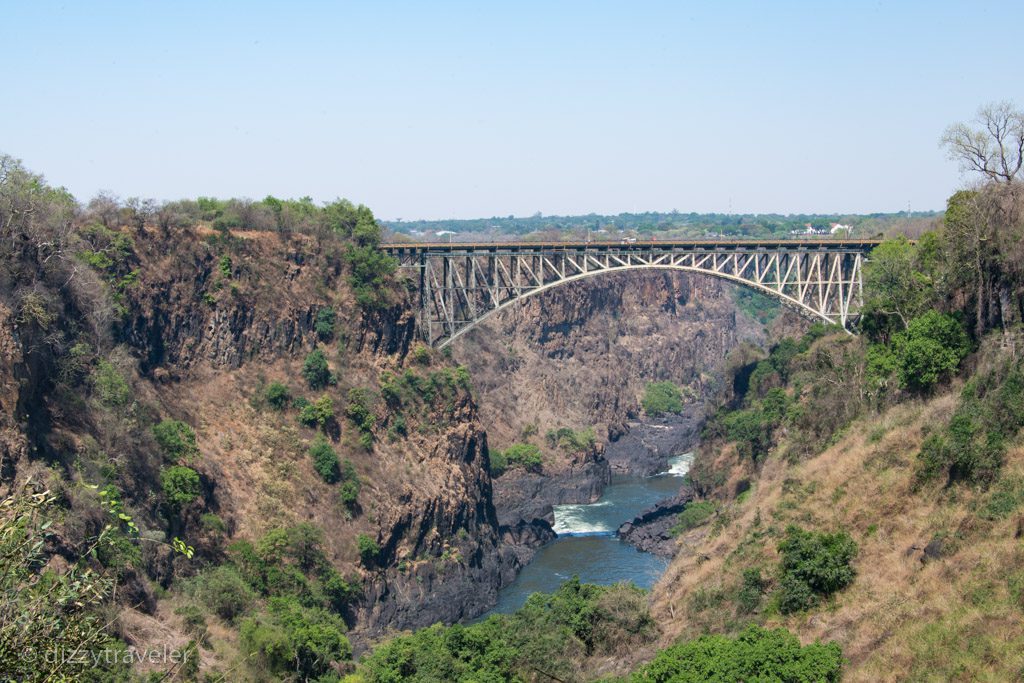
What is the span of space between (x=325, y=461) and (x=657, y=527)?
20.4 metres

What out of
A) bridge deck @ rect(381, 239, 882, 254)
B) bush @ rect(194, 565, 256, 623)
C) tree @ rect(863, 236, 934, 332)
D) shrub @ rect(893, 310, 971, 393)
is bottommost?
bush @ rect(194, 565, 256, 623)

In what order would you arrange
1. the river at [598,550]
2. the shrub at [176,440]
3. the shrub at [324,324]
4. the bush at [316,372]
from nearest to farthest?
1. the shrub at [176,440]
2. the bush at [316,372]
3. the river at [598,550]
4. the shrub at [324,324]

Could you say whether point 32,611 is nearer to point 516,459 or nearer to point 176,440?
point 176,440

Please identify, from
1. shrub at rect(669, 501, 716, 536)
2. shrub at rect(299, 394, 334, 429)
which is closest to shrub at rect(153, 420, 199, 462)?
shrub at rect(299, 394, 334, 429)

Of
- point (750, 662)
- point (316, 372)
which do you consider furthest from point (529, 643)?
point (316, 372)

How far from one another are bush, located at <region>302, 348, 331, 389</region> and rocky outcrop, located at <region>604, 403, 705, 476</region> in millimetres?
29779

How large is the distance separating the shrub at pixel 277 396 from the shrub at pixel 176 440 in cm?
574

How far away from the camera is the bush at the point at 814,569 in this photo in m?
28.0

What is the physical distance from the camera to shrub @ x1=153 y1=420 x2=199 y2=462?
44938 millimetres

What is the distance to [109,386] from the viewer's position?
1665 inches

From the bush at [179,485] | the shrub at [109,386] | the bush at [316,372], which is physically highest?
the shrub at [109,386]

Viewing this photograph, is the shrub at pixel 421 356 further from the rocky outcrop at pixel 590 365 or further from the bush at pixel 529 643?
the bush at pixel 529 643

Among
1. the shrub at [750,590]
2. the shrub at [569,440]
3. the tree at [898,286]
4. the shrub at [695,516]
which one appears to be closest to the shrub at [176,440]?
the shrub at [695,516]

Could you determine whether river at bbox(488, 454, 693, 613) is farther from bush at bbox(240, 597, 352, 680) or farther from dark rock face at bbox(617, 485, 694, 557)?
bush at bbox(240, 597, 352, 680)
